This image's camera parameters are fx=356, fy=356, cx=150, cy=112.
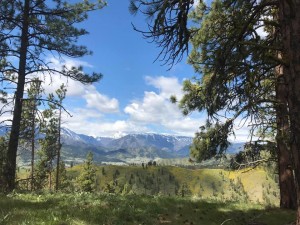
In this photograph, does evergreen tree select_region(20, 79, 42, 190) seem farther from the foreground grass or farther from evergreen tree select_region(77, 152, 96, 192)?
evergreen tree select_region(77, 152, 96, 192)

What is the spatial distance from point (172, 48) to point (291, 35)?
3051 millimetres

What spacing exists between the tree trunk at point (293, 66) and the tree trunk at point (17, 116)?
14524mm

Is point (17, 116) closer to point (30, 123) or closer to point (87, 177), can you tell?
point (30, 123)

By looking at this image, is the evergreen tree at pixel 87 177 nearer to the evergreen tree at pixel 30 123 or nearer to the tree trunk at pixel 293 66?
Answer: the evergreen tree at pixel 30 123

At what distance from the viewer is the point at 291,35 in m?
7.21

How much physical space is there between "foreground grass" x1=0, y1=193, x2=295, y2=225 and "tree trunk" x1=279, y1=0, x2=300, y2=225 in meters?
2.03

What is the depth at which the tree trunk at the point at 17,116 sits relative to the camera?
59.4 ft

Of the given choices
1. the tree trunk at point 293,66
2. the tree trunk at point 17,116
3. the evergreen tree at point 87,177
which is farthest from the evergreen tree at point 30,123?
the evergreen tree at point 87,177

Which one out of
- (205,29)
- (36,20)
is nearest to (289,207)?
(205,29)

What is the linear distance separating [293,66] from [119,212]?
7.10 m

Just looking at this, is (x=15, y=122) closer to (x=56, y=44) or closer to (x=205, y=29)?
(x=56, y=44)

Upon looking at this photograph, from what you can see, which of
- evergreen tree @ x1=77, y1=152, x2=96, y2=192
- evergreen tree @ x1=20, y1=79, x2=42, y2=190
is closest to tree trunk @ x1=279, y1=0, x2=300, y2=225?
evergreen tree @ x1=20, y1=79, x2=42, y2=190

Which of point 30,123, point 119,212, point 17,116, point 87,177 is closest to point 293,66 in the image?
point 119,212

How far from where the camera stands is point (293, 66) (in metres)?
7.12
